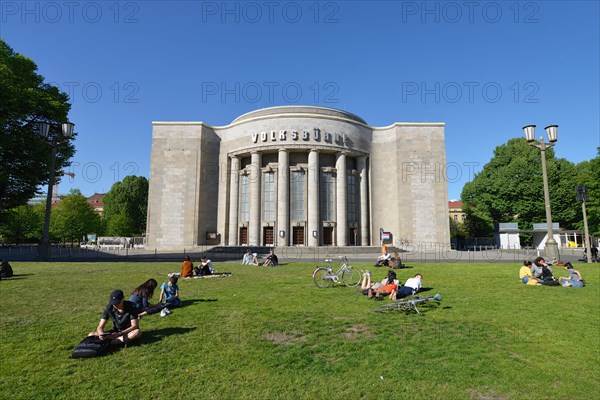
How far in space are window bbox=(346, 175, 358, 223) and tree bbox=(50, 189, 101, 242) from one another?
50786 millimetres

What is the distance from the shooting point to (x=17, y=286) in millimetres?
12984

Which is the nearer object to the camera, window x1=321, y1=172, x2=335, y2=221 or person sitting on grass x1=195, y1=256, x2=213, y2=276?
person sitting on grass x1=195, y1=256, x2=213, y2=276

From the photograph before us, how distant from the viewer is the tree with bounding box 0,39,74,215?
24.6 metres

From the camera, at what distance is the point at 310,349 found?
271 inches

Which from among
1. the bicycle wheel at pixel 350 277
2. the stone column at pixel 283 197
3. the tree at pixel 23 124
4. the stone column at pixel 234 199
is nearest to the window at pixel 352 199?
the stone column at pixel 283 197

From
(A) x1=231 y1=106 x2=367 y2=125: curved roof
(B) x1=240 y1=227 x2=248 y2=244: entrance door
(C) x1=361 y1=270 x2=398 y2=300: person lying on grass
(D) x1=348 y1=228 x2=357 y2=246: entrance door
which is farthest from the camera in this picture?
(B) x1=240 y1=227 x2=248 y2=244: entrance door

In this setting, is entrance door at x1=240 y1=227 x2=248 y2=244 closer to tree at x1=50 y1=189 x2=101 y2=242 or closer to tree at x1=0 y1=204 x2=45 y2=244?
tree at x1=50 y1=189 x2=101 y2=242

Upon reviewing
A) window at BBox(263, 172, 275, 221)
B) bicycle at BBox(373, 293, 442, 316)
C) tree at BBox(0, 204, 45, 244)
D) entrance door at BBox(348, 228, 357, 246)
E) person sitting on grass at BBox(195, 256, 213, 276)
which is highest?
window at BBox(263, 172, 275, 221)

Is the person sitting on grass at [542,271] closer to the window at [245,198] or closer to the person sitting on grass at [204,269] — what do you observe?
the person sitting on grass at [204,269]

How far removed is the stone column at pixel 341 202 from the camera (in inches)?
1838

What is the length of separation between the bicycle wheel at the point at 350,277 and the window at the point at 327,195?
33.2 metres

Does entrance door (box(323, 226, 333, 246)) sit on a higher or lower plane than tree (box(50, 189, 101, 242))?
lower

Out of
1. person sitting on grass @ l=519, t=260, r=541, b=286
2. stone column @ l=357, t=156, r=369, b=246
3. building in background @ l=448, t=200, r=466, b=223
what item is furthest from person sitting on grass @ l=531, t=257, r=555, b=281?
building in background @ l=448, t=200, r=466, b=223

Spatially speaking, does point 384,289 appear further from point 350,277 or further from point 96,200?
point 96,200
